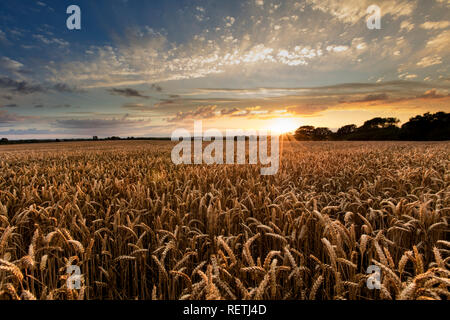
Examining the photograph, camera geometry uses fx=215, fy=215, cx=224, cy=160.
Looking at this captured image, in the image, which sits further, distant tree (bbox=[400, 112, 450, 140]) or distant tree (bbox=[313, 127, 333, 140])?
distant tree (bbox=[313, 127, 333, 140])

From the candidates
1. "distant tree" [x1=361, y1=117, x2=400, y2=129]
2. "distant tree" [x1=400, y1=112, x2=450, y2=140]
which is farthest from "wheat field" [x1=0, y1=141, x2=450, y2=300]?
"distant tree" [x1=361, y1=117, x2=400, y2=129]

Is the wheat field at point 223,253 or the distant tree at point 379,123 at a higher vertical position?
the distant tree at point 379,123

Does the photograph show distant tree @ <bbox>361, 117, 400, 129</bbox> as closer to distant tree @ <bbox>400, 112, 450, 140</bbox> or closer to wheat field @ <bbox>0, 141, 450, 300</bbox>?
distant tree @ <bbox>400, 112, 450, 140</bbox>

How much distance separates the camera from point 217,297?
118 centimetres

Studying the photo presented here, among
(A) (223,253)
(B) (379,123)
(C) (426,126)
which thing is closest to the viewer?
(A) (223,253)

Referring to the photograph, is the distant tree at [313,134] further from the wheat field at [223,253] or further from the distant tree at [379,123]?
the wheat field at [223,253]

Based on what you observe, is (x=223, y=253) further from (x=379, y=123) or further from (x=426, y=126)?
(x=379, y=123)

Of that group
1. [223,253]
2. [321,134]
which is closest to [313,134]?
[321,134]

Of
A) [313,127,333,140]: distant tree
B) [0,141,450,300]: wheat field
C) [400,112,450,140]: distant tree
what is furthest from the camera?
[313,127,333,140]: distant tree

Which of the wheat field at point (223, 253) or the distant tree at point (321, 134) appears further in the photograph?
the distant tree at point (321, 134)

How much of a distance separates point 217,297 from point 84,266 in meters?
1.46

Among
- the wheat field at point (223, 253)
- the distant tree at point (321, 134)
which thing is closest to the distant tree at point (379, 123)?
the distant tree at point (321, 134)
